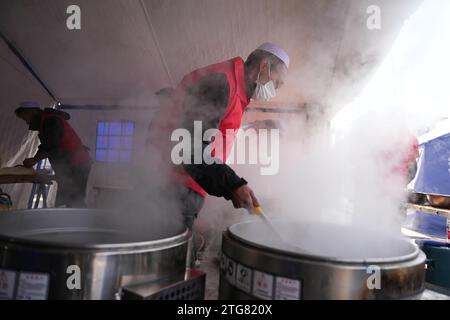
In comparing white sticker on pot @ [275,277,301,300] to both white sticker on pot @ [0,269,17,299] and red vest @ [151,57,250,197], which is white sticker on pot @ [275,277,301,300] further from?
red vest @ [151,57,250,197]

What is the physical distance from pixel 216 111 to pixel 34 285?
3.13 feet

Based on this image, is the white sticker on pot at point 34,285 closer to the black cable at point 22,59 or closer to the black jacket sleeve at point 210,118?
the black jacket sleeve at point 210,118

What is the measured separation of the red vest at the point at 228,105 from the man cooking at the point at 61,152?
2.37 metres

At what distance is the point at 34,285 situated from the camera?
799 mm

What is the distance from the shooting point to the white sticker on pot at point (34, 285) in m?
0.80

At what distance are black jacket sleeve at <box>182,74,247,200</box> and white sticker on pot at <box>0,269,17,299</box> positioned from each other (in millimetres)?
707

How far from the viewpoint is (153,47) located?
3.54 meters

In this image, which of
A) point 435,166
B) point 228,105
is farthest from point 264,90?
point 435,166

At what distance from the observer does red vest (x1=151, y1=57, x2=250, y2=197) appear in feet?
4.90

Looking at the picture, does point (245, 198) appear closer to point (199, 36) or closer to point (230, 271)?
point (230, 271)

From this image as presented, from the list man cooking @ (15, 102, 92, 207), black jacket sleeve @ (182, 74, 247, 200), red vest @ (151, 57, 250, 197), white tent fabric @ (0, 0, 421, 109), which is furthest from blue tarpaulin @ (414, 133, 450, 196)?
man cooking @ (15, 102, 92, 207)

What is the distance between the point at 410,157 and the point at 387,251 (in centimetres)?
166
